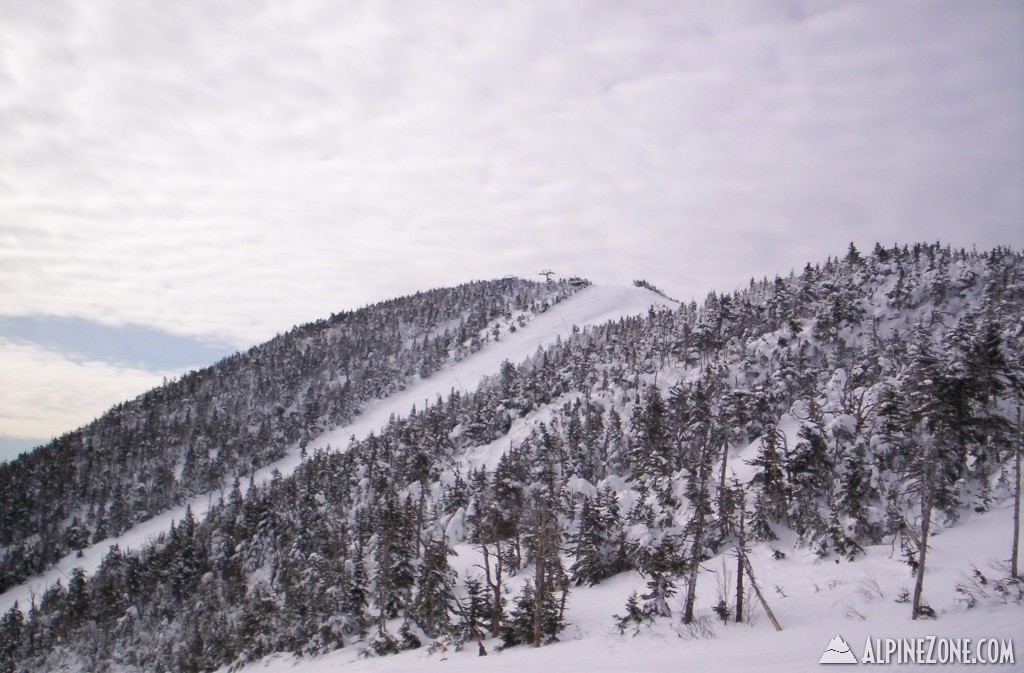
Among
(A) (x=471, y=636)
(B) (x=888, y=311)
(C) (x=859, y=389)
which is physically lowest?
(A) (x=471, y=636)

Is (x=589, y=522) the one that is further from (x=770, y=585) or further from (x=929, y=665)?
(x=929, y=665)

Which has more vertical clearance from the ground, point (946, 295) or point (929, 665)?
point (946, 295)

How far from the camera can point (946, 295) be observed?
222ft

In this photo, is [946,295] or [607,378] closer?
[946,295]

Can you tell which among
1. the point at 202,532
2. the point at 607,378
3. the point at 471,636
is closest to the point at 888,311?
the point at 607,378

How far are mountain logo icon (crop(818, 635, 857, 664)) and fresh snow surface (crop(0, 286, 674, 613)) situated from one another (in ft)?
407

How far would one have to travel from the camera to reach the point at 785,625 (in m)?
23.4

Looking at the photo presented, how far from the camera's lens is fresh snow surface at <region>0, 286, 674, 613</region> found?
4466 inches

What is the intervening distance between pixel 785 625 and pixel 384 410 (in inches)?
5828

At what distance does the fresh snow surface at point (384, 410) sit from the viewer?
113 metres

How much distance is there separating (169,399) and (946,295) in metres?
227

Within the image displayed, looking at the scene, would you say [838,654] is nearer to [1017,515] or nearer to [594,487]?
[1017,515]

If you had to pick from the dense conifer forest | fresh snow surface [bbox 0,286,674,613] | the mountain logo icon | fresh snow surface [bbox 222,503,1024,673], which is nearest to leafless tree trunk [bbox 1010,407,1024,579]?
the dense conifer forest

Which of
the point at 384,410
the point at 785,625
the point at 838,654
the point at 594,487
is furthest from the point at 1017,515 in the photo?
the point at 384,410
